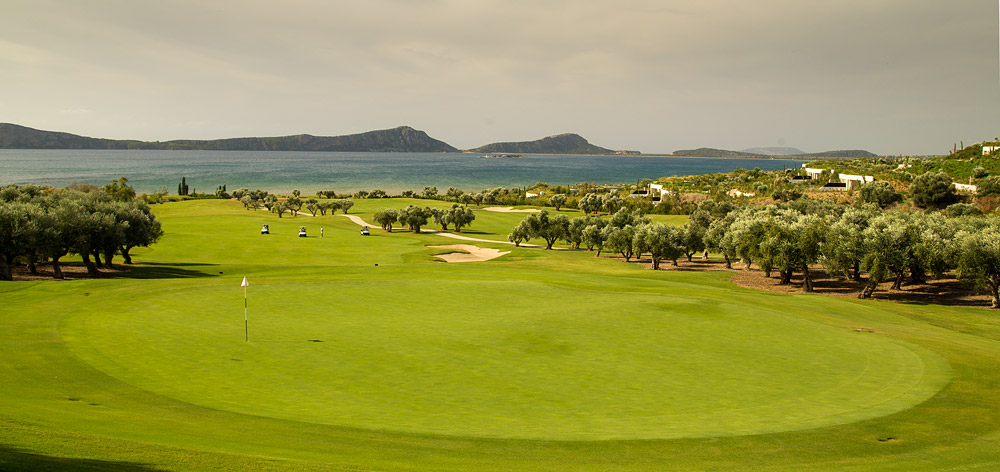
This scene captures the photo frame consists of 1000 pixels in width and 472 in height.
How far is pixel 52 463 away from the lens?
9.55m

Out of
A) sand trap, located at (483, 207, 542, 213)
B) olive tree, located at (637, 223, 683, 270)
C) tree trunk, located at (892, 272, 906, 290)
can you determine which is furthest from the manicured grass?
sand trap, located at (483, 207, 542, 213)

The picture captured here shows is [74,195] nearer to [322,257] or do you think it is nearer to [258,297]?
[322,257]

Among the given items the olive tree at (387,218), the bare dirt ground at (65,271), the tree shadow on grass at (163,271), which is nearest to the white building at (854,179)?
the olive tree at (387,218)

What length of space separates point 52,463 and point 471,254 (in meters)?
58.9

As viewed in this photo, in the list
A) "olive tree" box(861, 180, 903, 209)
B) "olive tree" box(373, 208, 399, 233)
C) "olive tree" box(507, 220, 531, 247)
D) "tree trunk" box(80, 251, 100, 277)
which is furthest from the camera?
"olive tree" box(861, 180, 903, 209)

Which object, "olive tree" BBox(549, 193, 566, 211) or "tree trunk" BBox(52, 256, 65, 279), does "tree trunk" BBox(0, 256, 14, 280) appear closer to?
"tree trunk" BBox(52, 256, 65, 279)

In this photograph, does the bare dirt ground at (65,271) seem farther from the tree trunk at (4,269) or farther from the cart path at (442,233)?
the cart path at (442,233)

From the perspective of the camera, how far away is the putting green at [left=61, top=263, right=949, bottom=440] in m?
16.5

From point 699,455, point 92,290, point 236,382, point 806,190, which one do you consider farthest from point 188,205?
point 806,190

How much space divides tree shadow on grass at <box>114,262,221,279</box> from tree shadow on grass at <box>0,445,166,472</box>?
38506mm

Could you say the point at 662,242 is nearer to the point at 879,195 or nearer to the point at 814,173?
the point at 879,195

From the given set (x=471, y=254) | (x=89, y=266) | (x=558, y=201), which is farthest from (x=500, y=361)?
(x=558, y=201)

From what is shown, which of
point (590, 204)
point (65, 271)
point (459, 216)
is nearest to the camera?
point (65, 271)

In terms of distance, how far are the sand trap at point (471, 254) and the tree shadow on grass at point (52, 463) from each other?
52101 mm
